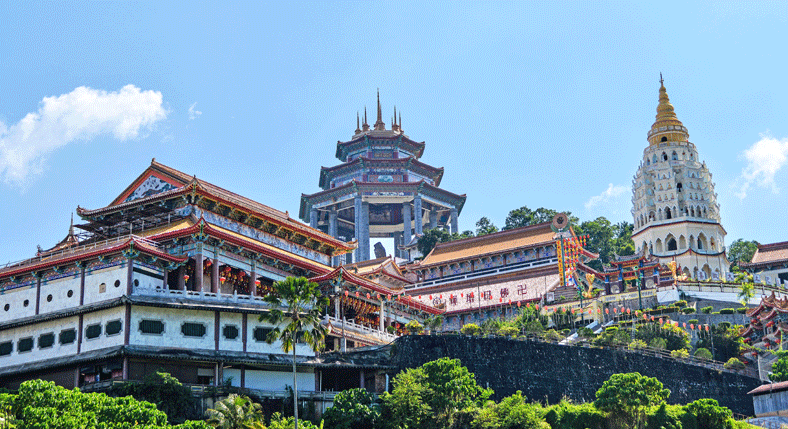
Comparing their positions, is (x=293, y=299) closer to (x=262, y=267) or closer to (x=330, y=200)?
(x=262, y=267)

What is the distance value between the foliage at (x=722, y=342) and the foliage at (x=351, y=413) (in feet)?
103

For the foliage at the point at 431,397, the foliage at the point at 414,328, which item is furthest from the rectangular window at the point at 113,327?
the foliage at the point at 414,328

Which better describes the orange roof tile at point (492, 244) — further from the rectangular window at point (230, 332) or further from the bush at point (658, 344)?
the rectangular window at point (230, 332)

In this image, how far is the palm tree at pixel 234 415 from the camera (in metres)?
46.3

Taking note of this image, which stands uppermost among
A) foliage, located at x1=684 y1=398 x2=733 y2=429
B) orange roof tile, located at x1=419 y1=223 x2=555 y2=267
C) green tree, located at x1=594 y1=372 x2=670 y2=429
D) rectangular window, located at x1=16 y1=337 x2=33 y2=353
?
orange roof tile, located at x1=419 y1=223 x2=555 y2=267

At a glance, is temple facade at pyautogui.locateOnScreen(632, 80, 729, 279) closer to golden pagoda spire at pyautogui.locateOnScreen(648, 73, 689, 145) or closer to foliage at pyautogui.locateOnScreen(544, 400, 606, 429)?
golden pagoda spire at pyautogui.locateOnScreen(648, 73, 689, 145)

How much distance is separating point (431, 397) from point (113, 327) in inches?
681

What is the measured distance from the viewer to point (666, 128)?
4373 inches

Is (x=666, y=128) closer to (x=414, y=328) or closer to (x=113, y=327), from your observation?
(x=414, y=328)

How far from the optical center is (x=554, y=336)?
227 ft

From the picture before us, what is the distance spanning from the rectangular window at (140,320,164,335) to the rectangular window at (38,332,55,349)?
589 centimetres

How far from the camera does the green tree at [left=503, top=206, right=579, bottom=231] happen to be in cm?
12288

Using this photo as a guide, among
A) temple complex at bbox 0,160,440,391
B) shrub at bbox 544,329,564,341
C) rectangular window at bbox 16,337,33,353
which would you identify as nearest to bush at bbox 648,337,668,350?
shrub at bbox 544,329,564,341

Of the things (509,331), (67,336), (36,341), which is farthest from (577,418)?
(36,341)
